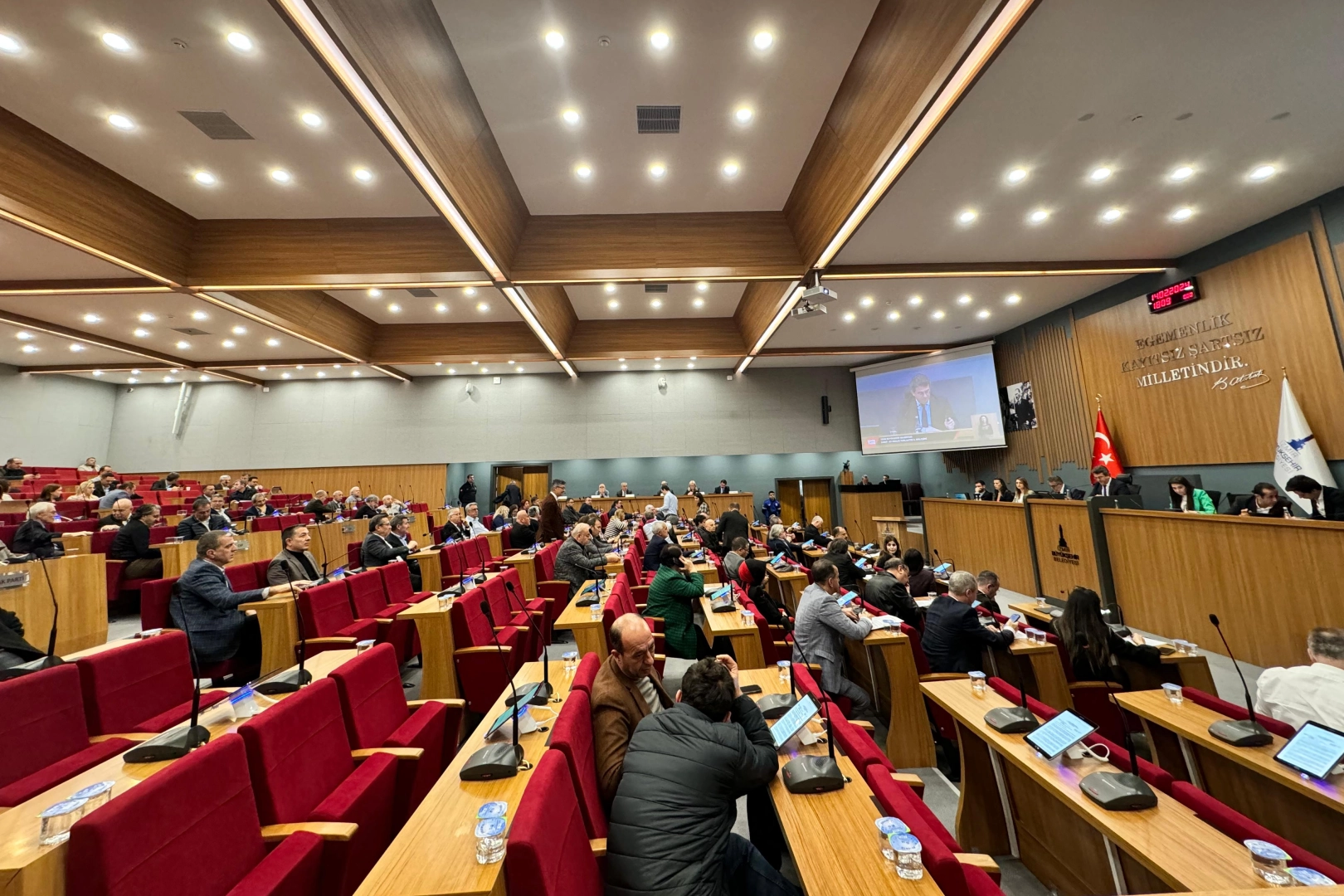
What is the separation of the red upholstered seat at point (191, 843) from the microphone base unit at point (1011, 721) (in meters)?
2.46

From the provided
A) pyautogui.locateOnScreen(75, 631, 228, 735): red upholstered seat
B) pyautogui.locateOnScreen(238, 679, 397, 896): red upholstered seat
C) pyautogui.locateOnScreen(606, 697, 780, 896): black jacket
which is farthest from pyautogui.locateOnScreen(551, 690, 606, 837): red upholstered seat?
pyautogui.locateOnScreen(75, 631, 228, 735): red upholstered seat

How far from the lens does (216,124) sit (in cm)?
496

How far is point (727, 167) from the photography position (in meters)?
5.96

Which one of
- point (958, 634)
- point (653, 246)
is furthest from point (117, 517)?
point (958, 634)

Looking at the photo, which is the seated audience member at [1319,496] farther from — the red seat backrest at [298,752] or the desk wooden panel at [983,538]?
the red seat backrest at [298,752]

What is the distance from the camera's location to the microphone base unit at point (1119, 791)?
162 cm

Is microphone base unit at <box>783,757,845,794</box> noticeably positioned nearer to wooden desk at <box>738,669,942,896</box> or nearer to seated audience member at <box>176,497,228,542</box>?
wooden desk at <box>738,669,942,896</box>

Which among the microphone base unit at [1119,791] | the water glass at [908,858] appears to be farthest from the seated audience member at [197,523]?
the microphone base unit at [1119,791]

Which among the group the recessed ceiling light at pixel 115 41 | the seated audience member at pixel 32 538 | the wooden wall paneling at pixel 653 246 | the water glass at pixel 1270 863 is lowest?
the water glass at pixel 1270 863

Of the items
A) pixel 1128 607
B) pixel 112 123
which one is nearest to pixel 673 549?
pixel 1128 607

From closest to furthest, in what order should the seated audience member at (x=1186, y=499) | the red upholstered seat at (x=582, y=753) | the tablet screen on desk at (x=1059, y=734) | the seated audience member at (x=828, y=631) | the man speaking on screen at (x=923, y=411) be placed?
the red upholstered seat at (x=582, y=753)
the tablet screen on desk at (x=1059, y=734)
the seated audience member at (x=828, y=631)
the seated audience member at (x=1186, y=499)
the man speaking on screen at (x=923, y=411)

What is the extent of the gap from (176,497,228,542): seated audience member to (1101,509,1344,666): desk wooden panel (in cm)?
953

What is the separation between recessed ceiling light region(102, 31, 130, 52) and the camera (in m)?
3.95

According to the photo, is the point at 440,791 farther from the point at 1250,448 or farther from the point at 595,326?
the point at 595,326
